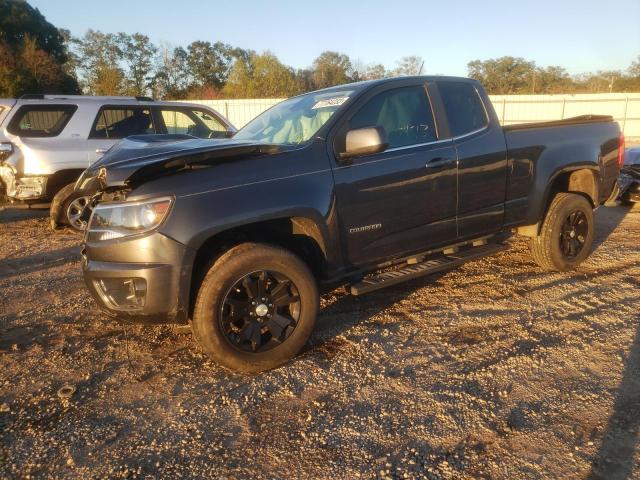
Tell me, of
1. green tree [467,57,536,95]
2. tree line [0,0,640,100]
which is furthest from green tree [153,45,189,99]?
green tree [467,57,536,95]

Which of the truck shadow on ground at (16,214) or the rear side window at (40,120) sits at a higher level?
the rear side window at (40,120)

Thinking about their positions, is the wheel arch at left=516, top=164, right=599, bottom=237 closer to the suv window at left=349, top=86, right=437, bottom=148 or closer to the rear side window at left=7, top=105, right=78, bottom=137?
the suv window at left=349, top=86, right=437, bottom=148

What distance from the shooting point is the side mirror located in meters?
3.23

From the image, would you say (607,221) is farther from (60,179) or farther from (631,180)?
(60,179)

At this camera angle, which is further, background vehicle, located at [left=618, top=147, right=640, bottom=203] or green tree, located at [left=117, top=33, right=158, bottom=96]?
green tree, located at [left=117, top=33, right=158, bottom=96]

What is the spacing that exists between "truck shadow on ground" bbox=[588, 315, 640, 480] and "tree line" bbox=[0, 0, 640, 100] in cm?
3189

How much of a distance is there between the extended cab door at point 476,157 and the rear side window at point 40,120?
18.4 ft

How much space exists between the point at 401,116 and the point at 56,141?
17.6ft

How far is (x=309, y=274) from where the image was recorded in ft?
10.5

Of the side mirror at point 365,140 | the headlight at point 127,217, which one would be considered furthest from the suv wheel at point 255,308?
the side mirror at point 365,140

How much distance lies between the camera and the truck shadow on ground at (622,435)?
2197 mm

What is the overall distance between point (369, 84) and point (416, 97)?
Result: 1.58 feet

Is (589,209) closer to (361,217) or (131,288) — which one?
(361,217)

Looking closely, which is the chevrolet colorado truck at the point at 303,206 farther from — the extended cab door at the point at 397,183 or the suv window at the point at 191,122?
the suv window at the point at 191,122
